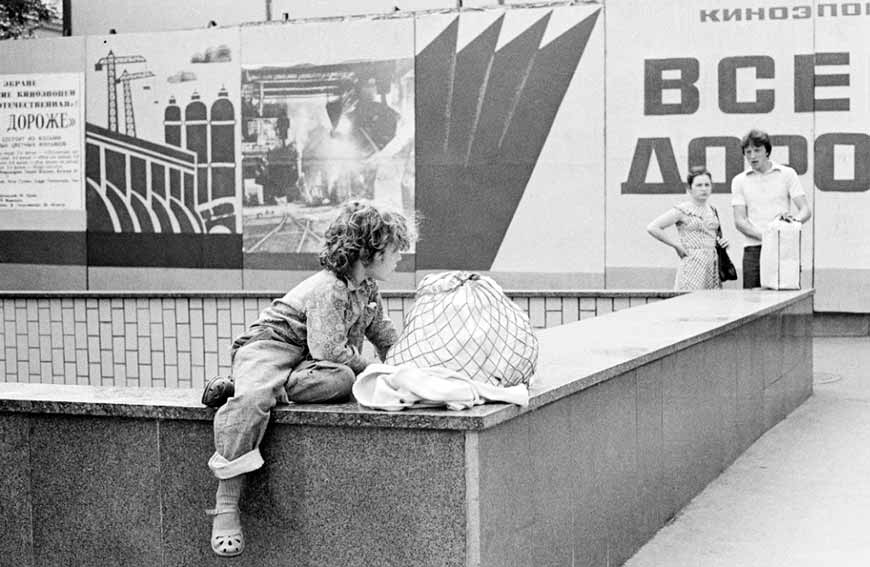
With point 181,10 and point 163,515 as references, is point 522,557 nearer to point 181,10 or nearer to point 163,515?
point 163,515

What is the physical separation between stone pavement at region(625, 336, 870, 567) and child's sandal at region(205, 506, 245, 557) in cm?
183

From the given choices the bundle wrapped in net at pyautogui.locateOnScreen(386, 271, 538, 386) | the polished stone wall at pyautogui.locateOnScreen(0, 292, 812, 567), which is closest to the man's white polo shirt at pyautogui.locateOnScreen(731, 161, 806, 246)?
the polished stone wall at pyautogui.locateOnScreen(0, 292, 812, 567)

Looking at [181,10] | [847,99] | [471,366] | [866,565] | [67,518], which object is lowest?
[866,565]

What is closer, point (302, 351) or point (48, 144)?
point (302, 351)

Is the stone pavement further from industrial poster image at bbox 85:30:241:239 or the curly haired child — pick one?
industrial poster image at bbox 85:30:241:239

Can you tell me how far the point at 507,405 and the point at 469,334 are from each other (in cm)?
29

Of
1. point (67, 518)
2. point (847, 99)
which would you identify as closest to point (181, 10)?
point (847, 99)

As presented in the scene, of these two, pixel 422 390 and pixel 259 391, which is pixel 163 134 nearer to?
pixel 259 391

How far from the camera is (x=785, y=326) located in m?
9.21

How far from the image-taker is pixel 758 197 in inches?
413

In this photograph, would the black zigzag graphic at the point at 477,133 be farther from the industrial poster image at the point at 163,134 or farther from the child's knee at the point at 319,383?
the child's knee at the point at 319,383

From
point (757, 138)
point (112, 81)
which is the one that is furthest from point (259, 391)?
point (112, 81)

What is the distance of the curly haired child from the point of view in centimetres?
433

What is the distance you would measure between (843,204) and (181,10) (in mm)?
7715
